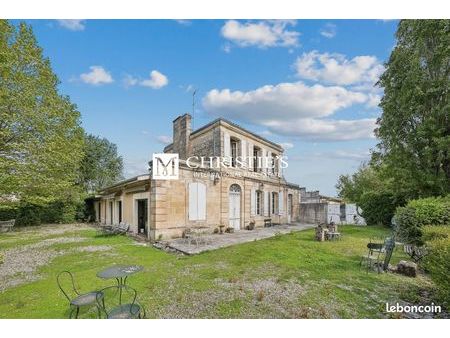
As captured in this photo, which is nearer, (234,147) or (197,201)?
(197,201)

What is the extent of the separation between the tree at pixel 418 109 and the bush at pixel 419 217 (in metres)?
4.28

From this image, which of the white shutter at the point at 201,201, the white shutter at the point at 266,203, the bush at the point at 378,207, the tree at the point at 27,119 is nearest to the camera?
the tree at the point at 27,119

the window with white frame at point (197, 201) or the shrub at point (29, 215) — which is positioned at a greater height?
the window with white frame at point (197, 201)

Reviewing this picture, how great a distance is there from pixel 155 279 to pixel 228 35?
19.0 feet

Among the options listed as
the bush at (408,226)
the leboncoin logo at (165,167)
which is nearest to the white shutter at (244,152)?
the leboncoin logo at (165,167)

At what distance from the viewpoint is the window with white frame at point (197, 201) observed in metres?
11.5

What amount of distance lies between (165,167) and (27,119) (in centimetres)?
560

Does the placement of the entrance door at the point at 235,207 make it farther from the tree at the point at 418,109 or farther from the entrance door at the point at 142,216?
the tree at the point at 418,109

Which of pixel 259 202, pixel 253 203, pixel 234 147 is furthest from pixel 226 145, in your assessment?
pixel 259 202

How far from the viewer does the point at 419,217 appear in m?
7.87

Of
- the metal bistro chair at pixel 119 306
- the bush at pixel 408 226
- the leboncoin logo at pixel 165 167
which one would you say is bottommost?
the metal bistro chair at pixel 119 306

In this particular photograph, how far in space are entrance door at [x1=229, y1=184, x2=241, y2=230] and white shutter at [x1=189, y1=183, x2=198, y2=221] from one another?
9.65 feet

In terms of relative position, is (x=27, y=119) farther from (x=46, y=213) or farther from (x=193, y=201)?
(x=46, y=213)
